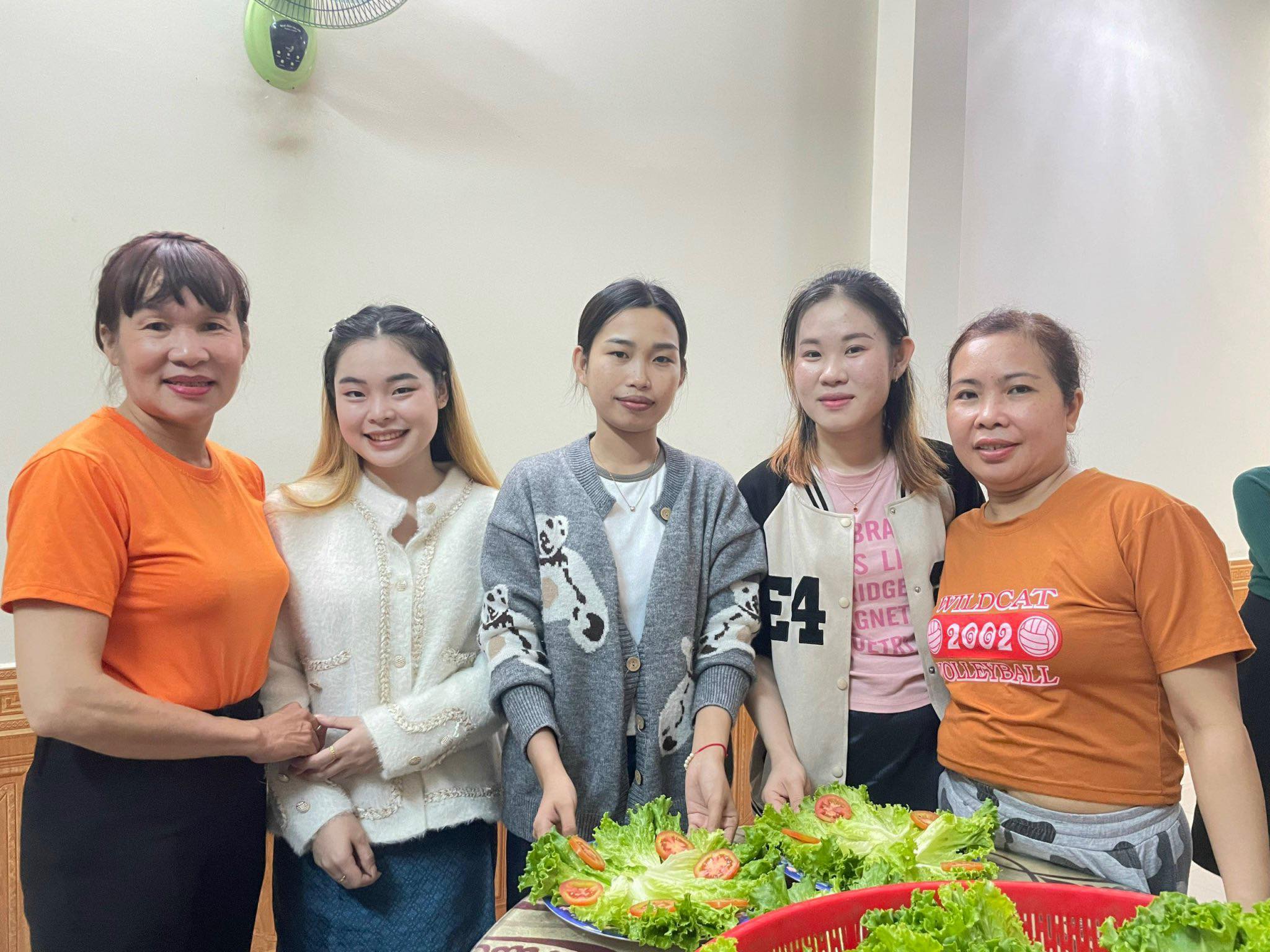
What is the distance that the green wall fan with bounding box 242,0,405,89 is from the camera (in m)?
2.28

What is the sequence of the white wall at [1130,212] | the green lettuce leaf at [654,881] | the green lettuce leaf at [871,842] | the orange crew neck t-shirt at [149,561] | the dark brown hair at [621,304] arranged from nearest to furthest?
the green lettuce leaf at [654,881], the green lettuce leaf at [871,842], the orange crew neck t-shirt at [149,561], the dark brown hair at [621,304], the white wall at [1130,212]

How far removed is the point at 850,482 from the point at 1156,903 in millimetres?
991

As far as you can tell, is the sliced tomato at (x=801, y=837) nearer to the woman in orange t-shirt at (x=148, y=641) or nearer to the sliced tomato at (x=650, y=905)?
the sliced tomato at (x=650, y=905)

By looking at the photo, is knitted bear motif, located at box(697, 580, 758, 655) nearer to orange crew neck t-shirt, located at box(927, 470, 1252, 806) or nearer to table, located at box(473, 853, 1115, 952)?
orange crew neck t-shirt, located at box(927, 470, 1252, 806)

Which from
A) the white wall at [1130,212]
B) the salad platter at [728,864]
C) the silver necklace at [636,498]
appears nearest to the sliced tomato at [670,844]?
the salad platter at [728,864]

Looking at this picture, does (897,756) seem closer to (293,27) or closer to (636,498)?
(636,498)

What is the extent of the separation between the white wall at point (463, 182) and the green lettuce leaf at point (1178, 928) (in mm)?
2281

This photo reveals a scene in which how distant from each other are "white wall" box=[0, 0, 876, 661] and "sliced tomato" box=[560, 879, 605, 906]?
1.78 m

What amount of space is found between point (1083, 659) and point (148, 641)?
1468 mm

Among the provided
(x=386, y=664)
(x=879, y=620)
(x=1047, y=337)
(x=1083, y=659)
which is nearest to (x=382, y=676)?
(x=386, y=664)

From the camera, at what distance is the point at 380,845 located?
5.39 ft

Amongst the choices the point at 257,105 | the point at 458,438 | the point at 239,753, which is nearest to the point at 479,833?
the point at 239,753

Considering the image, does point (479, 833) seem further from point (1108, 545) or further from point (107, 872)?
point (1108, 545)

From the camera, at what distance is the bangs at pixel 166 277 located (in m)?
1.53
